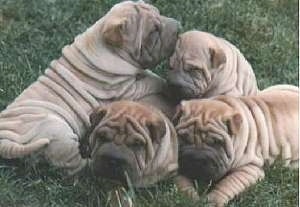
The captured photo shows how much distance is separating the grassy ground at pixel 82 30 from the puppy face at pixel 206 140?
0.56 feet

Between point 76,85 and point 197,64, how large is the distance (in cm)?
73

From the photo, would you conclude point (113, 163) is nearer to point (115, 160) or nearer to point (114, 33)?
point (115, 160)

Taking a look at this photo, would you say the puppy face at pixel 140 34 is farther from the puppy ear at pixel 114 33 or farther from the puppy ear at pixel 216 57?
the puppy ear at pixel 216 57

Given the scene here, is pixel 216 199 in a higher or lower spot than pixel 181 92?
lower

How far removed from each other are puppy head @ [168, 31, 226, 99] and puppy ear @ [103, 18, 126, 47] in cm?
40

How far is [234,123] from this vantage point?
5605mm

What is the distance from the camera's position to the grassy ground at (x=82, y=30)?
5465mm

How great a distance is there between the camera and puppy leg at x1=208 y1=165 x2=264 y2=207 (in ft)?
18.1

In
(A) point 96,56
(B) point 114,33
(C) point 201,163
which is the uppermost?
(B) point 114,33

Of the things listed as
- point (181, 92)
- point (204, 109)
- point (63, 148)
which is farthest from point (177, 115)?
point (63, 148)

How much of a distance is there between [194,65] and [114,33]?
0.52m

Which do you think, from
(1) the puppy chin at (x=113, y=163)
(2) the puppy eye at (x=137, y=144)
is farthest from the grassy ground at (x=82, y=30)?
(2) the puppy eye at (x=137, y=144)

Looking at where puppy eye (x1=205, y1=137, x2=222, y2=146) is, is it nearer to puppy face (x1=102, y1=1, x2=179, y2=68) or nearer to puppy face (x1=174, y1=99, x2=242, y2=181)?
puppy face (x1=174, y1=99, x2=242, y2=181)

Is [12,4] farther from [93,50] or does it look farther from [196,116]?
[196,116]
